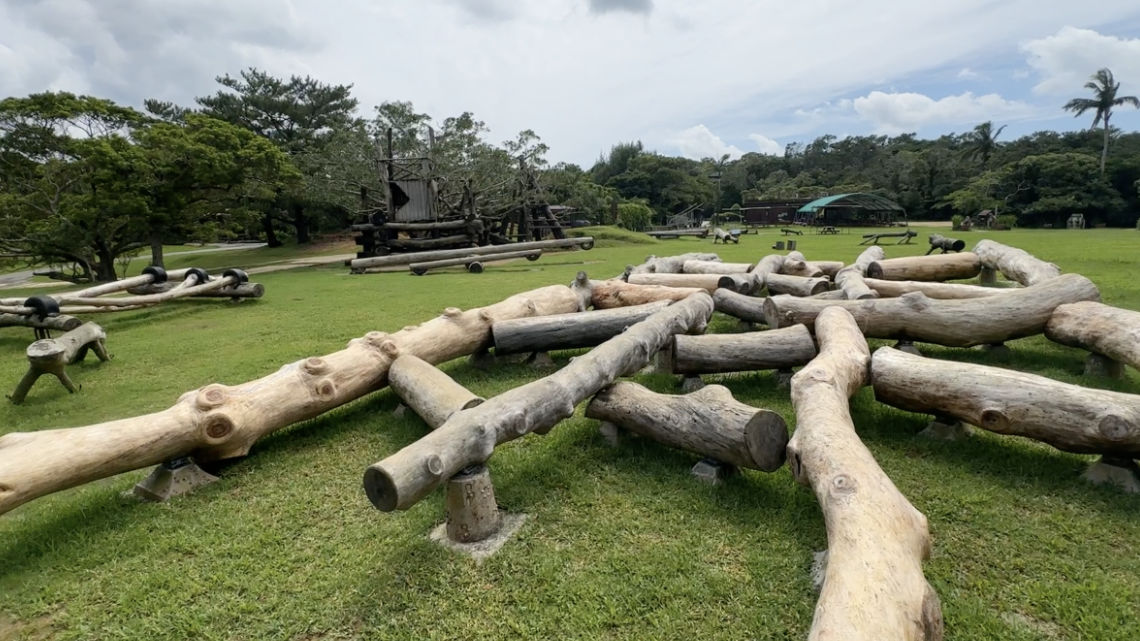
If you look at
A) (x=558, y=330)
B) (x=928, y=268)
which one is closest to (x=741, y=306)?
(x=558, y=330)

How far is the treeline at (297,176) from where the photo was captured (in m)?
13.8

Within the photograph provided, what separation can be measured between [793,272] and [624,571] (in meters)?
7.85

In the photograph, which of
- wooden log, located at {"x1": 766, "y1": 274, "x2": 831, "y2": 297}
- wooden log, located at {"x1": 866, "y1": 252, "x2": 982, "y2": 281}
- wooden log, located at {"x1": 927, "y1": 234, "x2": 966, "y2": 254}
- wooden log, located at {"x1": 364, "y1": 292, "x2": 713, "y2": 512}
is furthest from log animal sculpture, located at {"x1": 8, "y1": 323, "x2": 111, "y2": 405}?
wooden log, located at {"x1": 927, "y1": 234, "x2": 966, "y2": 254}

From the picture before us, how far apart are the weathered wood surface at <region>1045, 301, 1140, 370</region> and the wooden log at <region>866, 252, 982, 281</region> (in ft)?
12.2

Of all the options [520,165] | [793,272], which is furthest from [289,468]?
[520,165]

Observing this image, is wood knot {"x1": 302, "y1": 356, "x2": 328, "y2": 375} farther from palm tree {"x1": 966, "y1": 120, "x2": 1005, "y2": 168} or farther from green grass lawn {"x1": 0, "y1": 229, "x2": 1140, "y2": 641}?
palm tree {"x1": 966, "y1": 120, "x2": 1005, "y2": 168}

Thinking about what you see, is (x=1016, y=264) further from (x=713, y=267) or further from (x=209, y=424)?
(x=209, y=424)

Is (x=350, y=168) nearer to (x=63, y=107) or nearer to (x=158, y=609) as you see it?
(x=63, y=107)

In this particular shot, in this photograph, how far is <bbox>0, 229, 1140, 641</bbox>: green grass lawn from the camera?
228 centimetres

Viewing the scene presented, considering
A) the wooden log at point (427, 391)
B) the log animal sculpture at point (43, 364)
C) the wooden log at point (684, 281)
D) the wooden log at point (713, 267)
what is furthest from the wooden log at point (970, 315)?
the log animal sculpture at point (43, 364)

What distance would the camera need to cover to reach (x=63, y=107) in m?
13.8

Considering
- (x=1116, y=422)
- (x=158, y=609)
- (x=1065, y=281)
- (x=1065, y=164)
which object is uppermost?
(x=1065, y=164)

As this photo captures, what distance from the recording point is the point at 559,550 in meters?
2.72

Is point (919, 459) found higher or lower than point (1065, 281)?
lower
